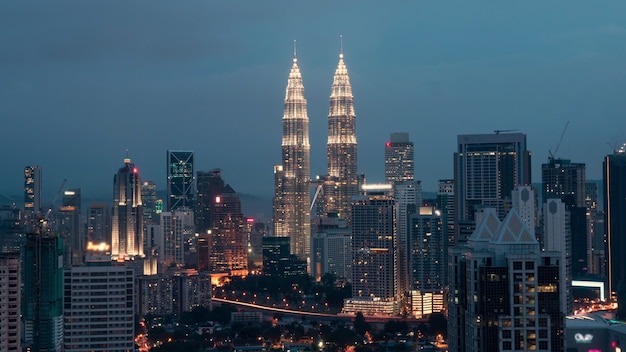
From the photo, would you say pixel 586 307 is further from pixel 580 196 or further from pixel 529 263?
pixel 529 263

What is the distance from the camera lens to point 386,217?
53250 millimetres

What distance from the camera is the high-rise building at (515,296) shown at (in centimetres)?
1638

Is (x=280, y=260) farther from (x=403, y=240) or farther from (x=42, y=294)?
(x=42, y=294)

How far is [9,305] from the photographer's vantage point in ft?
72.7

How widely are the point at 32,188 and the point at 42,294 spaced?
21.4 meters

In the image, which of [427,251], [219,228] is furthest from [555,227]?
[219,228]

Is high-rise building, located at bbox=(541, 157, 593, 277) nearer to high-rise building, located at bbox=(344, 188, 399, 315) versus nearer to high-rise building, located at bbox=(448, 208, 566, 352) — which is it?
high-rise building, located at bbox=(344, 188, 399, 315)

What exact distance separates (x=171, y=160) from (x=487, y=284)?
2518 inches

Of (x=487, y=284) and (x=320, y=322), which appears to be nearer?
(x=487, y=284)

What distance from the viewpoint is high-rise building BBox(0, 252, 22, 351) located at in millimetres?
22000

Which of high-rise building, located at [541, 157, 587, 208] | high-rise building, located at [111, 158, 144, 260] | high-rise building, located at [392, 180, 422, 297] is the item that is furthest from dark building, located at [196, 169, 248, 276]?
high-rise building, located at [541, 157, 587, 208]

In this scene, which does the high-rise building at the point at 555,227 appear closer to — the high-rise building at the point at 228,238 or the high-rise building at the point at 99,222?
the high-rise building at the point at 99,222

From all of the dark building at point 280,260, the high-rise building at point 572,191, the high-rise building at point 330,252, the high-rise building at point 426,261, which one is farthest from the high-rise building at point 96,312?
the high-rise building at point 330,252

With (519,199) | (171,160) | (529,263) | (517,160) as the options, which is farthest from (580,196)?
(529,263)
